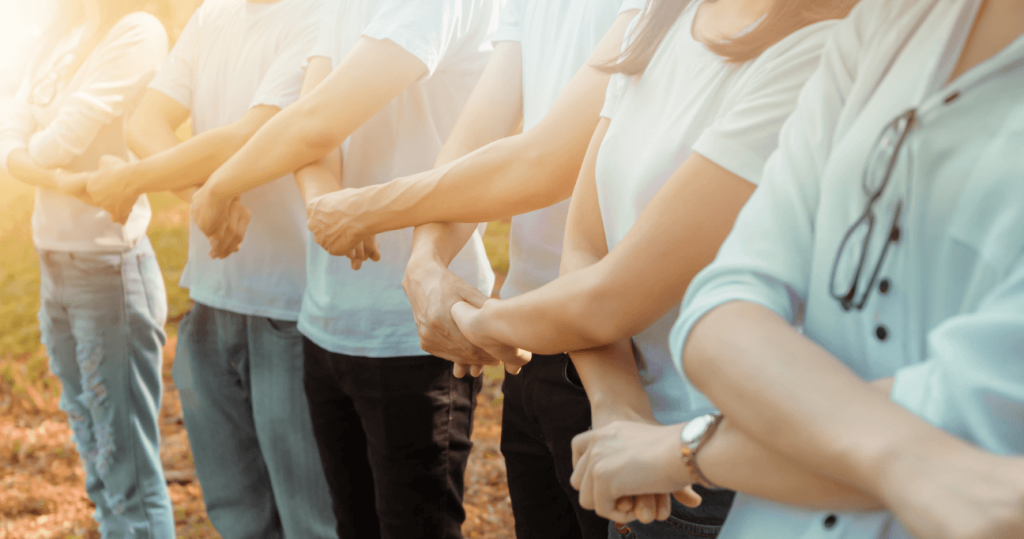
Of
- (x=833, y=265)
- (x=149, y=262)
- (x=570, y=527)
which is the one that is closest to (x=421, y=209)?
(x=570, y=527)

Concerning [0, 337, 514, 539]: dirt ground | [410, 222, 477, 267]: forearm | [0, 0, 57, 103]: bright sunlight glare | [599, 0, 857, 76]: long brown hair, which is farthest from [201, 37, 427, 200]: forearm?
[0, 337, 514, 539]: dirt ground

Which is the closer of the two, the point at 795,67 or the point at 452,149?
the point at 795,67

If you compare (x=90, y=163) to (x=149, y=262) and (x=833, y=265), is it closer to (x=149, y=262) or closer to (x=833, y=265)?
(x=149, y=262)

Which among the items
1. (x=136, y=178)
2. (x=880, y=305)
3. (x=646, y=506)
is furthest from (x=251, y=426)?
(x=880, y=305)

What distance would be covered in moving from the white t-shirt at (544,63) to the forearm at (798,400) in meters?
0.68

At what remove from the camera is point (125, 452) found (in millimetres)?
2365

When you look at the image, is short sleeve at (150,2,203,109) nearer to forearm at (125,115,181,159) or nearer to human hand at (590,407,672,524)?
forearm at (125,115,181,159)

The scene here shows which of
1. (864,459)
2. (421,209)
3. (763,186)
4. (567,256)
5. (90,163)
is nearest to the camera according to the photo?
(864,459)

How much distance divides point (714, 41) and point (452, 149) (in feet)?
2.02

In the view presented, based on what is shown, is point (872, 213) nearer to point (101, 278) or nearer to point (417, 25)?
point (417, 25)

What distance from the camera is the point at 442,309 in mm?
1096

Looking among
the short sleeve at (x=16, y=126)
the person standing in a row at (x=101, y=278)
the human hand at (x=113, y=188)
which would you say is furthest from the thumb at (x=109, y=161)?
the short sleeve at (x=16, y=126)

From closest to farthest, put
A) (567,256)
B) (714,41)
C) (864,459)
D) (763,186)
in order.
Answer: (864,459) → (763,186) → (714,41) → (567,256)

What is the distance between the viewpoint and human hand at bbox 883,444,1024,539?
0.44 metres
